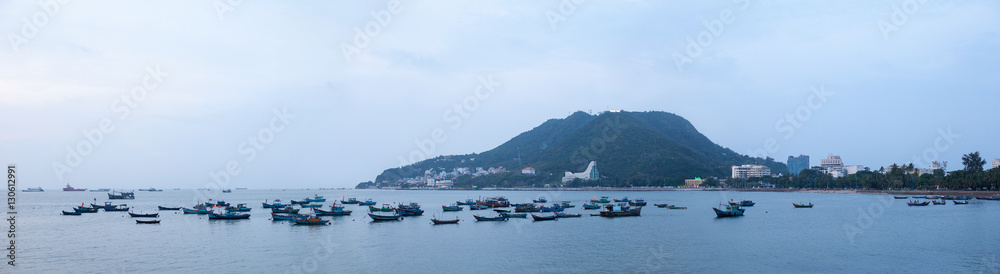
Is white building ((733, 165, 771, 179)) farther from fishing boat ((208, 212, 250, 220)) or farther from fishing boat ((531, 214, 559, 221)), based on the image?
fishing boat ((208, 212, 250, 220))

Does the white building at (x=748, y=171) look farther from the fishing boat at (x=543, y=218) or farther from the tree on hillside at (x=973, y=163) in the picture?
the fishing boat at (x=543, y=218)

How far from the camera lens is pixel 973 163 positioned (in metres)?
103

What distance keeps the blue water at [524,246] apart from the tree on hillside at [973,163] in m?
66.1

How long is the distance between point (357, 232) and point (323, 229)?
9.88 ft

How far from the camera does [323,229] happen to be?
4238 cm

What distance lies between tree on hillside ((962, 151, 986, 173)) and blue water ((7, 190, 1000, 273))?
66.1 metres

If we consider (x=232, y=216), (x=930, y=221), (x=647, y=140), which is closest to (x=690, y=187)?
(x=647, y=140)

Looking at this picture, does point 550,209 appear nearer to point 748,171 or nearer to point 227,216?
point 227,216

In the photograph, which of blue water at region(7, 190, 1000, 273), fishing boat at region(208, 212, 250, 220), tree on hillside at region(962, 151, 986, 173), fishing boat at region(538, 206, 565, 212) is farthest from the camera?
tree on hillside at region(962, 151, 986, 173)

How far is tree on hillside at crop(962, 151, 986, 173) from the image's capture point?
102 meters

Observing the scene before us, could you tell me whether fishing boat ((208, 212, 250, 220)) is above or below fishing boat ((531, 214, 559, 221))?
below

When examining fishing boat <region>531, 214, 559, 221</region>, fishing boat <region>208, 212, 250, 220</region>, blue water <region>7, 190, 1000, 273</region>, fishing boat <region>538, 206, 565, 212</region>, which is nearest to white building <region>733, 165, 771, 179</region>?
fishing boat <region>538, 206, 565, 212</region>

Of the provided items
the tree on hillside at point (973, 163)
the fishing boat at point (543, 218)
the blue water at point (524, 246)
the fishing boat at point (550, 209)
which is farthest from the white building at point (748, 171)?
the fishing boat at point (543, 218)

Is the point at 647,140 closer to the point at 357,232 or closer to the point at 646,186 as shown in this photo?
the point at 646,186
